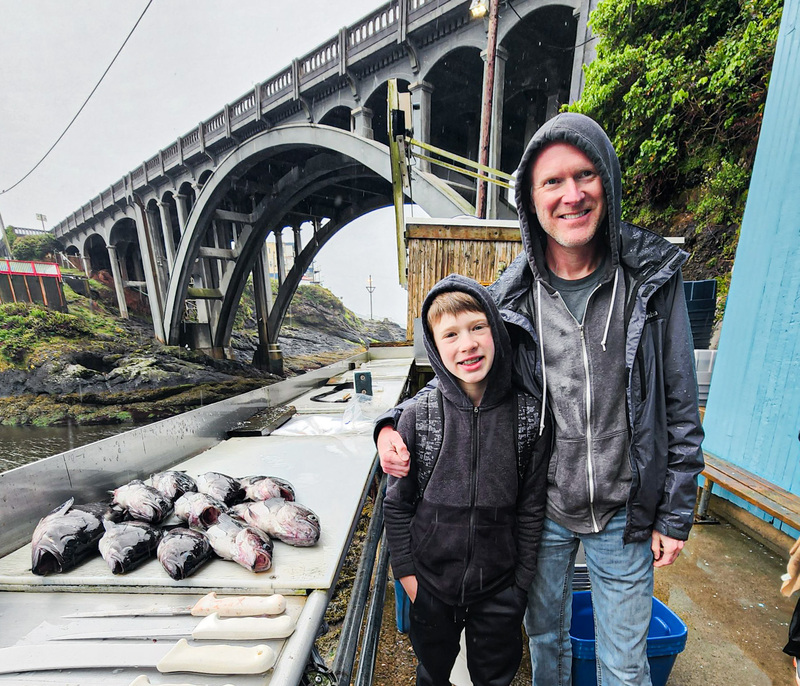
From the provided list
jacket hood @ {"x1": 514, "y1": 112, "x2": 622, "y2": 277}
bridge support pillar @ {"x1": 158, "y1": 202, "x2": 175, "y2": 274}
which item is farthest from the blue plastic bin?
bridge support pillar @ {"x1": 158, "y1": 202, "x2": 175, "y2": 274}

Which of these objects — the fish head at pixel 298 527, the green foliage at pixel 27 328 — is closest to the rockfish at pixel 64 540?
the fish head at pixel 298 527

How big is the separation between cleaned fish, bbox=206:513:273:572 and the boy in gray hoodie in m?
0.47

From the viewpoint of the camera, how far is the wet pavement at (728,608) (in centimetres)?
192

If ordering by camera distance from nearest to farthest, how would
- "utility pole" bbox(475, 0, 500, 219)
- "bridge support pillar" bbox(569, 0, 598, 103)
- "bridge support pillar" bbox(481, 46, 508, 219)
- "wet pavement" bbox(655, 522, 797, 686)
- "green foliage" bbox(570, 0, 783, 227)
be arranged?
"wet pavement" bbox(655, 522, 797, 686)
"green foliage" bbox(570, 0, 783, 227)
"utility pole" bbox(475, 0, 500, 219)
"bridge support pillar" bbox(569, 0, 598, 103)
"bridge support pillar" bbox(481, 46, 508, 219)

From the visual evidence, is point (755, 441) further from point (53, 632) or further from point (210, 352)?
point (210, 352)

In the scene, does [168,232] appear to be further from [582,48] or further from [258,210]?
[582,48]

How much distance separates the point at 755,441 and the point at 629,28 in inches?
287

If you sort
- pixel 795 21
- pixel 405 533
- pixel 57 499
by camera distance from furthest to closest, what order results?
pixel 795 21
pixel 57 499
pixel 405 533

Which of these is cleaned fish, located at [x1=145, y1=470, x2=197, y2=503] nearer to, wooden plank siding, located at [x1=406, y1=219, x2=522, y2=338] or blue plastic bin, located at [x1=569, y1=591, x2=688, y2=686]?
blue plastic bin, located at [x1=569, y1=591, x2=688, y2=686]

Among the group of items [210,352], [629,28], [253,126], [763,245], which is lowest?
[210,352]

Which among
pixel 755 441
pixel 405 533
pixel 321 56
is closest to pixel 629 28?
pixel 755 441

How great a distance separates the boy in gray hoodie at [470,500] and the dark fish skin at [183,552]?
675 mm

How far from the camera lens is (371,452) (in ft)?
7.44

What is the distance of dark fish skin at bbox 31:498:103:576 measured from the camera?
121 centimetres
